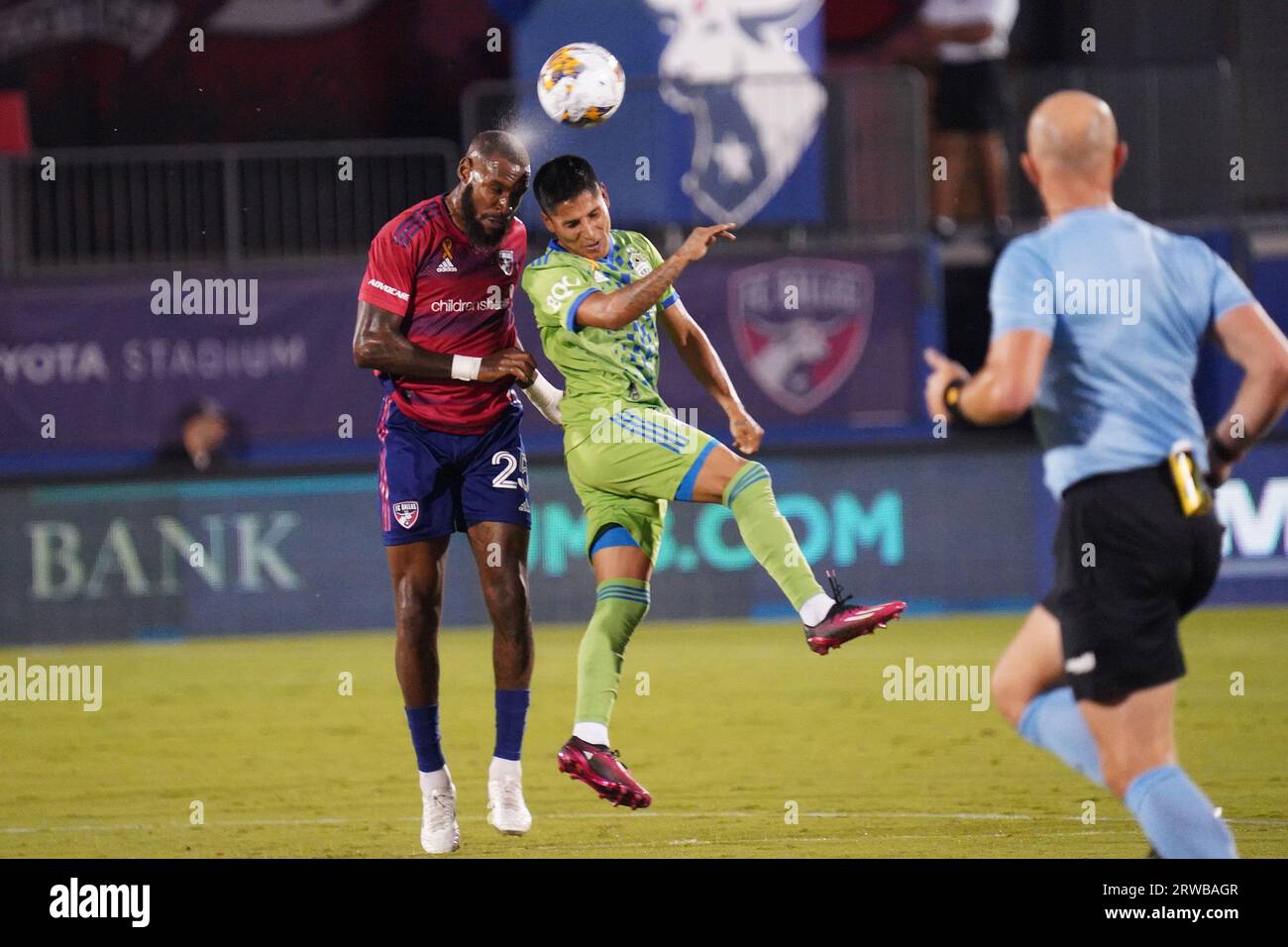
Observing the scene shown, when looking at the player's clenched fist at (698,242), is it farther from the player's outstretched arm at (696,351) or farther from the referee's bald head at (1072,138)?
the referee's bald head at (1072,138)

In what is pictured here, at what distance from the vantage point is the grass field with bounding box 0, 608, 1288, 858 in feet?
25.3

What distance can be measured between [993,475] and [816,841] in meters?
7.25

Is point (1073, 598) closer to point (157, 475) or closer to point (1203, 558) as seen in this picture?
point (1203, 558)

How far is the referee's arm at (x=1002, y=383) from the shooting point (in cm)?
565

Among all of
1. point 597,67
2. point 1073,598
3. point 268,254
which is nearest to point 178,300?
point 268,254

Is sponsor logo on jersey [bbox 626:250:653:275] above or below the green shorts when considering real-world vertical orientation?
above

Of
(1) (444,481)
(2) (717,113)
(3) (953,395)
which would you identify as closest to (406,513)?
(1) (444,481)

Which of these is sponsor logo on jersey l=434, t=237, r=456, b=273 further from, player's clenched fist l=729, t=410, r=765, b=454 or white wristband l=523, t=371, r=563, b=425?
player's clenched fist l=729, t=410, r=765, b=454

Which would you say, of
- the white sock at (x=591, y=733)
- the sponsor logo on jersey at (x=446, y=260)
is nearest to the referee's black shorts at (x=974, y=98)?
the sponsor logo on jersey at (x=446, y=260)

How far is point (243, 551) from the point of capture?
14453 mm

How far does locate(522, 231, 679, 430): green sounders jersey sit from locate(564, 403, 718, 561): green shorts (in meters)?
0.08

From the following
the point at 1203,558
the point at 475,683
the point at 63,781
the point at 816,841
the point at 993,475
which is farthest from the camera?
Answer: the point at 993,475

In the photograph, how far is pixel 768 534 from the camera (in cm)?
721

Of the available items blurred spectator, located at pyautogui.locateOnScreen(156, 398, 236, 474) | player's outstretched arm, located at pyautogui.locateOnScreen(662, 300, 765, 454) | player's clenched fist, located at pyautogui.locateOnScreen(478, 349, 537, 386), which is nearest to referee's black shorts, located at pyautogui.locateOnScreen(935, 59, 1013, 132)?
blurred spectator, located at pyautogui.locateOnScreen(156, 398, 236, 474)
